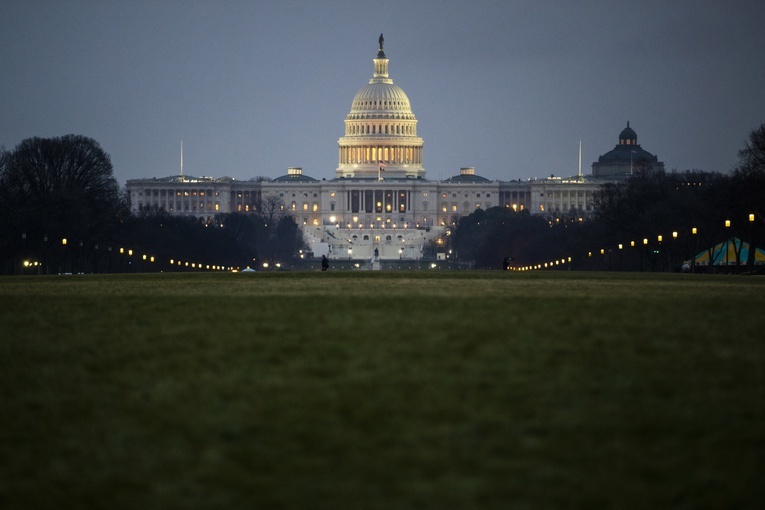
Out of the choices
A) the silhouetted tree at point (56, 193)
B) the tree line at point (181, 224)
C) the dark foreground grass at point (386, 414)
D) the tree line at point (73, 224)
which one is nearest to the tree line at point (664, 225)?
the tree line at point (181, 224)

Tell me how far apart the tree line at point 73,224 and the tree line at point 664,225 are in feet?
92.9

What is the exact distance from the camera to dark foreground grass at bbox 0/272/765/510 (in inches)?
440

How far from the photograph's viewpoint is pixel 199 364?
52.9ft

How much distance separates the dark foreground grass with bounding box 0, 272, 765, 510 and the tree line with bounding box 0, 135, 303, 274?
64806 mm

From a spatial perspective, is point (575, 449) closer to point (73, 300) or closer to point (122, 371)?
point (122, 371)

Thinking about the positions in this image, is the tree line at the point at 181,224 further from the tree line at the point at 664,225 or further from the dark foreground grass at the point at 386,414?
the dark foreground grass at the point at 386,414

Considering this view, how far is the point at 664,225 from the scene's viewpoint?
97.4 metres

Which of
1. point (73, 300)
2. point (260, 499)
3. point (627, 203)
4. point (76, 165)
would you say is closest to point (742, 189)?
point (627, 203)

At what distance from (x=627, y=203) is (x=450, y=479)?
99394 millimetres

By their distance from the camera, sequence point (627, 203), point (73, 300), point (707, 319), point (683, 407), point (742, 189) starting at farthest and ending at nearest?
point (627, 203)
point (742, 189)
point (73, 300)
point (707, 319)
point (683, 407)

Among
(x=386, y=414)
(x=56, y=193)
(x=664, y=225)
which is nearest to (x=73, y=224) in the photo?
(x=56, y=193)

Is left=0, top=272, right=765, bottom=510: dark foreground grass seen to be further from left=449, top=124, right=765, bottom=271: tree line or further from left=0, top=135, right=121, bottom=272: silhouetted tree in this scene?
left=0, top=135, right=121, bottom=272: silhouetted tree

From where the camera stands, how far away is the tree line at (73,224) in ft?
277

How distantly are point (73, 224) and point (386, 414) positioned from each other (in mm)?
75033
